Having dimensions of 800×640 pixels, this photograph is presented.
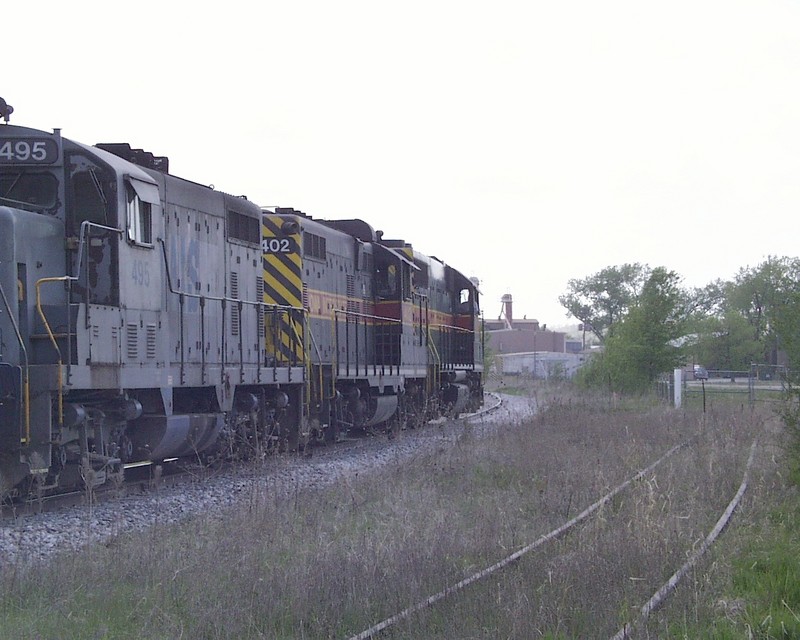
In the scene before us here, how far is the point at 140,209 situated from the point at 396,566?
5.44 meters

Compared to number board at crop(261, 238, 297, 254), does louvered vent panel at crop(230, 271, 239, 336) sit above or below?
below

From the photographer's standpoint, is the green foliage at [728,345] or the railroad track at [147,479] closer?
the railroad track at [147,479]

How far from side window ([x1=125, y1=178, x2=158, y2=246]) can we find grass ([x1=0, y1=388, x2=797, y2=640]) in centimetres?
278

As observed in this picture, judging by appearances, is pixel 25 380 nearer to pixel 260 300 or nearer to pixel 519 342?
pixel 260 300

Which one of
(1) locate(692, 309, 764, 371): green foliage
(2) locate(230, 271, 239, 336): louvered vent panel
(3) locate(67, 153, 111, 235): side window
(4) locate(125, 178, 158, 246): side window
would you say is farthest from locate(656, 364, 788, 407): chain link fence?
(1) locate(692, 309, 764, 371): green foliage

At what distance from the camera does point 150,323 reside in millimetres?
10281

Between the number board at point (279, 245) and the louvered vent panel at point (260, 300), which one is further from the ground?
the number board at point (279, 245)

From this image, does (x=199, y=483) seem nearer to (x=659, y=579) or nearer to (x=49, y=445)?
(x=49, y=445)

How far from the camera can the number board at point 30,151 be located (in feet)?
30.9

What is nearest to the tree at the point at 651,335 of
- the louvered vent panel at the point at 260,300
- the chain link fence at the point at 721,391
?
the chain link fence at the point at 721,391

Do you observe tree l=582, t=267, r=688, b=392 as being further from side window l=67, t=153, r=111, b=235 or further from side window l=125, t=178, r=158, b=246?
side window l=67, t=153, r=111, b=235

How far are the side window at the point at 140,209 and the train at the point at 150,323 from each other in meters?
0.02

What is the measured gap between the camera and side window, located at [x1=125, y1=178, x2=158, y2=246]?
32.2 feet

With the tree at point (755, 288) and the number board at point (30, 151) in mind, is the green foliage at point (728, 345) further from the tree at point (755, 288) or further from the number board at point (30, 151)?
the number board at point (30, 151)
